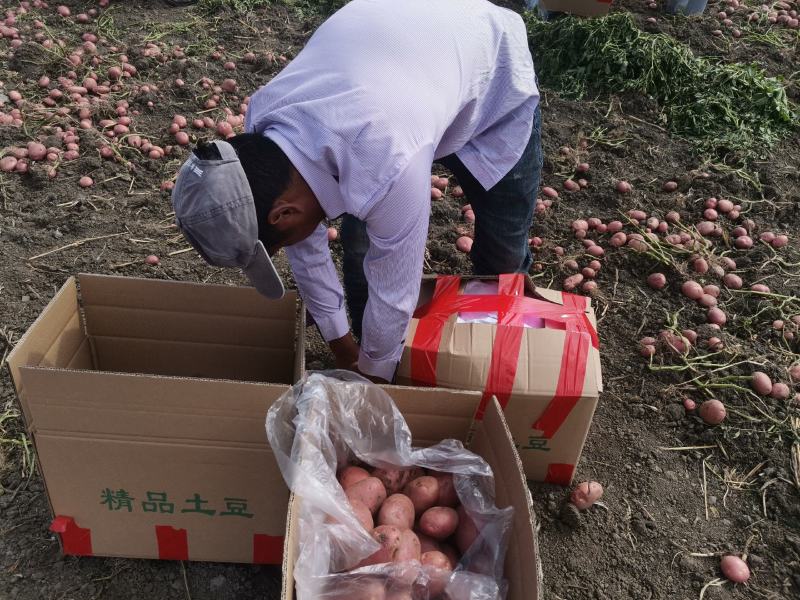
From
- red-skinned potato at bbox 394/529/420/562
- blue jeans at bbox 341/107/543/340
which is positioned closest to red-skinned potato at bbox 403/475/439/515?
red-skinned potato at bbox 394/529/420/562

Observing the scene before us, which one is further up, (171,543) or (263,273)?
(263,273)

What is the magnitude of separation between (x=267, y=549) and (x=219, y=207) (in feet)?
3.45

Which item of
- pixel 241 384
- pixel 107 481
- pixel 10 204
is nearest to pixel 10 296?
pixel 10 204

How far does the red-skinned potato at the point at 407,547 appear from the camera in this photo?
4.80ft

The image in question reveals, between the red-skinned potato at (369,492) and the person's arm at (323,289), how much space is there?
1.85ft

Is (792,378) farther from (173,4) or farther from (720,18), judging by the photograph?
(173,4)

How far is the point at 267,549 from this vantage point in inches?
73.2

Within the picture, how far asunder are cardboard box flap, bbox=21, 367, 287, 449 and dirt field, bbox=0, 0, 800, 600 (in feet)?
1.87

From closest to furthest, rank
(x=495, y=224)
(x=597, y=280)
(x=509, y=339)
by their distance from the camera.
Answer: (x=509, y=339) < (x=495, y=224) < (x=597, y=280)

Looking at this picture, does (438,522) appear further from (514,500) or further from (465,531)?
(514,500)

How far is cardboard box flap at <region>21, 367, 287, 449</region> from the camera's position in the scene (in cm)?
147

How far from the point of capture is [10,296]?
2.73 metres

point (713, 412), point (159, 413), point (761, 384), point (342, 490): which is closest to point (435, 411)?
point (342, 490)

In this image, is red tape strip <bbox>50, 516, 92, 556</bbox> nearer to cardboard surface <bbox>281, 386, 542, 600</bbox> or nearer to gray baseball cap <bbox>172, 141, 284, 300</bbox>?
cardboard surface <bbox>281, 386, 542, 600</bbox>
